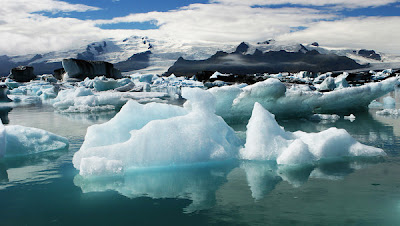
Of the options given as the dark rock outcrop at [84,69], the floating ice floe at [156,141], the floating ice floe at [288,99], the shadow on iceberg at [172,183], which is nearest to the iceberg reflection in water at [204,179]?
the shadow on iceberg at [172,183]

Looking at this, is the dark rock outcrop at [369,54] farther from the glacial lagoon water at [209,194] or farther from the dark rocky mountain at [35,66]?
the glacial lagoon water at [209,194]

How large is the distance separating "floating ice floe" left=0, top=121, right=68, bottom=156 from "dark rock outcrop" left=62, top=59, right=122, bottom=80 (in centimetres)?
3018

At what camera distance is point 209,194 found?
10.7ft

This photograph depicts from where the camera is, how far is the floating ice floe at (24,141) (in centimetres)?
495

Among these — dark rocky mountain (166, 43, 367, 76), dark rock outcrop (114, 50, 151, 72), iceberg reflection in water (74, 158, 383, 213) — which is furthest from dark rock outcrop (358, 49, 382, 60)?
iceberg reflection in water (74, 158, 383, 213)

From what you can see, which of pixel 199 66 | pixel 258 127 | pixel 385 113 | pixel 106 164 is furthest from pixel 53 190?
pixel 199 66

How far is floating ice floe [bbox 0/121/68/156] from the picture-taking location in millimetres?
4949

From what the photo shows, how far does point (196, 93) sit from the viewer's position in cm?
462

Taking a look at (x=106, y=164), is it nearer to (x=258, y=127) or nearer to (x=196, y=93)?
(x=196, y=93)

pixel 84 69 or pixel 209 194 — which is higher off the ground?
pixel 209 194

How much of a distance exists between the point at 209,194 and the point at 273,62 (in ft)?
244

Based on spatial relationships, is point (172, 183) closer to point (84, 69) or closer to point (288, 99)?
point (288, 99)

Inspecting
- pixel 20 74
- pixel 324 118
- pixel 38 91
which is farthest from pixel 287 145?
pixel 20 74

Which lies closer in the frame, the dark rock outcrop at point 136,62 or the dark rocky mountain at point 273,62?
the dark rocky mountain at point 273,62
